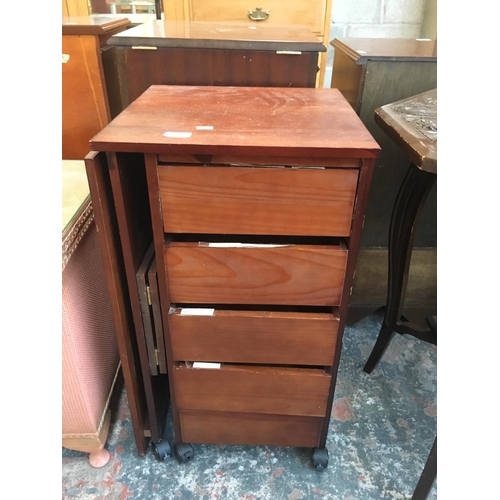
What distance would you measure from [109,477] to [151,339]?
15.7 inches

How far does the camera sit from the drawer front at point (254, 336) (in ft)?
2.61

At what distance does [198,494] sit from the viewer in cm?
96

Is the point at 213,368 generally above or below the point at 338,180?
below

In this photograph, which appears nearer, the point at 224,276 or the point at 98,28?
the point at 224,276

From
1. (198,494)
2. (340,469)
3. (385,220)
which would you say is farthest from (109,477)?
(385,220)

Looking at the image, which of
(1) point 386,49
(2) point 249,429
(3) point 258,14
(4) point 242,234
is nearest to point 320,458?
(2) point 249,429

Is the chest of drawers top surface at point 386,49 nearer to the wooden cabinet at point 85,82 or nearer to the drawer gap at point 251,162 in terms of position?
the drawer gap at point 251,162

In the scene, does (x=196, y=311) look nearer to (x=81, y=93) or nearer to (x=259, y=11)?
(x=81, y=93)

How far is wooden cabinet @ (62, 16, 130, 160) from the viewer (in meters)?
1.00

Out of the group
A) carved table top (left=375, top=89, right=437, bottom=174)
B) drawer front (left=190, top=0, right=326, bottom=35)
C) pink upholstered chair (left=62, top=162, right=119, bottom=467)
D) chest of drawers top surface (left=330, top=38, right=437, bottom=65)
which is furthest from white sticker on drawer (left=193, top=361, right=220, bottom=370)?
drawer front (left=190, top=0, right=326, bottom=35)

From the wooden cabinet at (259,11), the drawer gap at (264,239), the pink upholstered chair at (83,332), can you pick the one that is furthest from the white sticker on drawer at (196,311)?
the wooden cabinet at (259,11)

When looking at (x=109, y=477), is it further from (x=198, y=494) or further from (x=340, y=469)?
(x=340, y=469)

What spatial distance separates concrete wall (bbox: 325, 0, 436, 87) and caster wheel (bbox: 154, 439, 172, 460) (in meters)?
1.65
